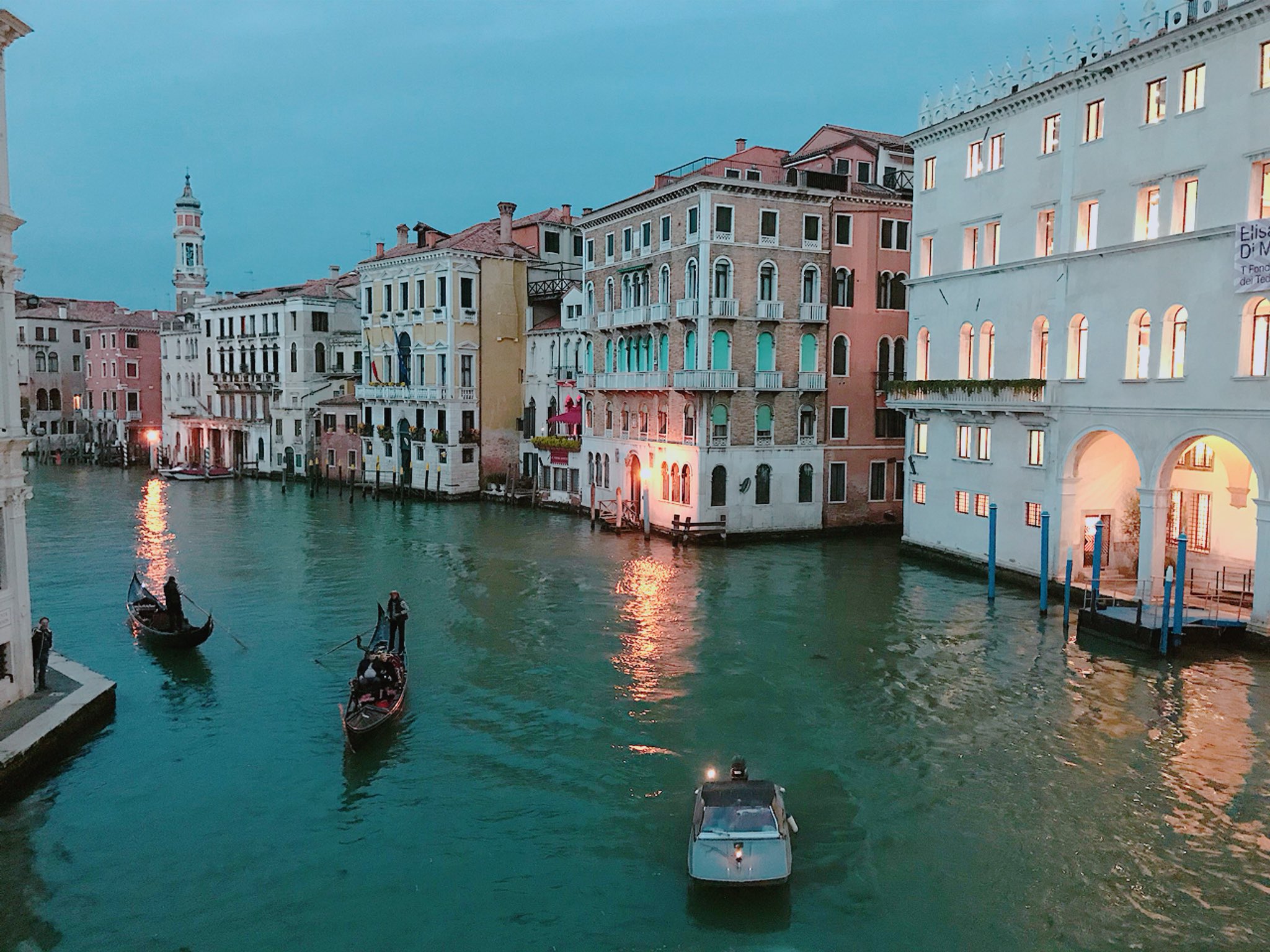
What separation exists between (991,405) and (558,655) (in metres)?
13.3

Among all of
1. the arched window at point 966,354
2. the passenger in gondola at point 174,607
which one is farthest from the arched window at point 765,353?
the passenger in gondola at point 174,607

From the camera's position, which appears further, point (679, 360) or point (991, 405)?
point (679, 360)

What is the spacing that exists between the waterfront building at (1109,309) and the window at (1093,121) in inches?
1.5

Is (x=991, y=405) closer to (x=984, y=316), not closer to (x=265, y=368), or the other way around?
(x=984, y=316)

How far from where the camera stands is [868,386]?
35.4 m

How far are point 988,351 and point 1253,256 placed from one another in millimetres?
8304

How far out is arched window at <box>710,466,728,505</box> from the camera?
108 ft

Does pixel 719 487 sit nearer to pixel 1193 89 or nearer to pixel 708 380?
pixel 708 380

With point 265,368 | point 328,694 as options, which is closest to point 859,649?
point 328,694

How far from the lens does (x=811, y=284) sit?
1336 inches

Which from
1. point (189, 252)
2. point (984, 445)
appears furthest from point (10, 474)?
point (189, 252)

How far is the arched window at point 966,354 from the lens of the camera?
90.4 feet

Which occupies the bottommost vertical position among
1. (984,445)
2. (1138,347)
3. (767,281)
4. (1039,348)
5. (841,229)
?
(984,445)

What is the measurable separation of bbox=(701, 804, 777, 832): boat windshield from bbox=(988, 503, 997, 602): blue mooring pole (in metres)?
15.1
